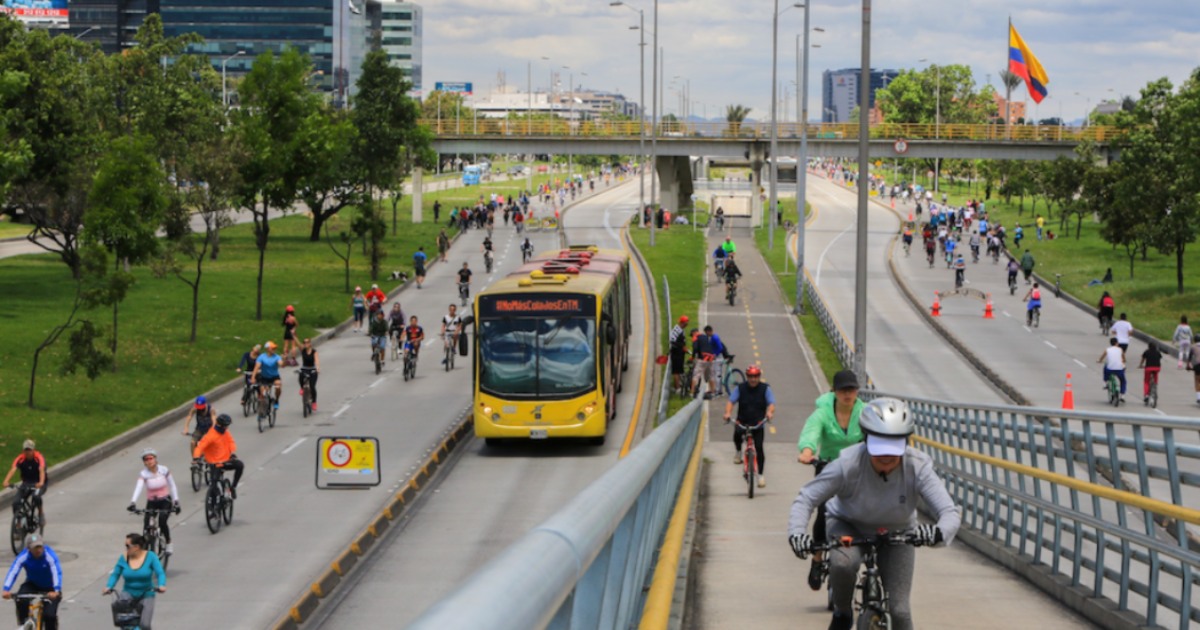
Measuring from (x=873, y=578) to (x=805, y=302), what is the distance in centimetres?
5163

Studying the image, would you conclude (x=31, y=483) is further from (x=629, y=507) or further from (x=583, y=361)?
(x=629, y=507)

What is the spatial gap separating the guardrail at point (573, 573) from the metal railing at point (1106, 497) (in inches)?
137

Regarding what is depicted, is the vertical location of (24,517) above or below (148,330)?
below

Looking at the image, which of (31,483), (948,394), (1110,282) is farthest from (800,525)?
(1110,282)

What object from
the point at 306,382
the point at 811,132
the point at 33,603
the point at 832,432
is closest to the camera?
the point at 832,432

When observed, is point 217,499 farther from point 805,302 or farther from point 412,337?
point 805,302

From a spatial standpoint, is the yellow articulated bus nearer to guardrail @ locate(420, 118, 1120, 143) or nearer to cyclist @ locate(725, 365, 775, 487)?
cyclist @ locate(725, 365, 775, 487)

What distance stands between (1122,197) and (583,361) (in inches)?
1568

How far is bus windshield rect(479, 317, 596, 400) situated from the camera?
3006 cm

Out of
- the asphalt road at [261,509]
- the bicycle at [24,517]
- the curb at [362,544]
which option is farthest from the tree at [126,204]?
the bicycle at [24,517]

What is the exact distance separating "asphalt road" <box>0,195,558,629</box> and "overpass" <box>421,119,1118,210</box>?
163 ft

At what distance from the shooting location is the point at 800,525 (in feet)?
26.6

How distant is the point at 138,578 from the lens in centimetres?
1582

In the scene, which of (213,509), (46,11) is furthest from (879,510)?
(46,11)
